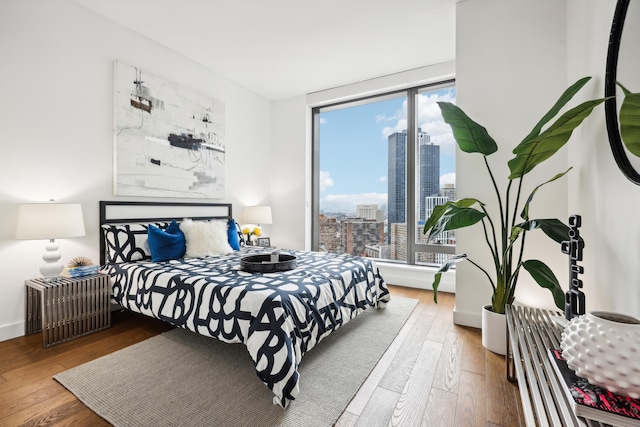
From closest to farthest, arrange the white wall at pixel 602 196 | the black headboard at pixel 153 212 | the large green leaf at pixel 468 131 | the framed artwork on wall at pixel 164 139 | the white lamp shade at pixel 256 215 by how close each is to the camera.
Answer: the white wall at pixel 602 196, the large green leaf at pixel 468 131, the black headboard at pixel 153 212, the framed artwork on wall at pixel 164 139, the white lamp shade at pixel 256 215

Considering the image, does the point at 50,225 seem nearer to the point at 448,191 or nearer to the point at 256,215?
the point at 256,215

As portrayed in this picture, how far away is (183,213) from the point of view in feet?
11.6

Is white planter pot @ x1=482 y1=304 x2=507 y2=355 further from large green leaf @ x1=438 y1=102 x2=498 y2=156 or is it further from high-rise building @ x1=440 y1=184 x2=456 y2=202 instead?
high-rise building @ x1=440 y1=184 x2=456 y2=202

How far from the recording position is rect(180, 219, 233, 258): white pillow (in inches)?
113

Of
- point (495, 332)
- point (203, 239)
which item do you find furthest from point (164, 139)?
point (495, 332)

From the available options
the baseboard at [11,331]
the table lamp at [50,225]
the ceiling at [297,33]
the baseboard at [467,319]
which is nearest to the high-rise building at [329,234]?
the ceiling at [297,33]

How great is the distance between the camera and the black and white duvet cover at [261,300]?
1.55 meters

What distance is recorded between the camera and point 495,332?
2.05 m

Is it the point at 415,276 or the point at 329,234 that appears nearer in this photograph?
the point at 415,276

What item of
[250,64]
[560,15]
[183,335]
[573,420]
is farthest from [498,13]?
[183,335]

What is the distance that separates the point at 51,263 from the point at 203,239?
117 cm

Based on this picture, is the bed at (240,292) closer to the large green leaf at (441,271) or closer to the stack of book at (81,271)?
the stack of book at (81,271)

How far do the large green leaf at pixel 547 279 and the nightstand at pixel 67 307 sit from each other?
3.21m

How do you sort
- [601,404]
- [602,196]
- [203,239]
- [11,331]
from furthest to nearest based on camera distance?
[203,239]
[11,331]
[602,196]
[601,404]
